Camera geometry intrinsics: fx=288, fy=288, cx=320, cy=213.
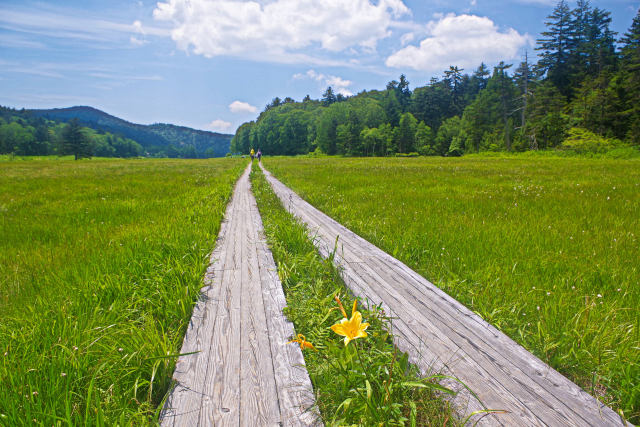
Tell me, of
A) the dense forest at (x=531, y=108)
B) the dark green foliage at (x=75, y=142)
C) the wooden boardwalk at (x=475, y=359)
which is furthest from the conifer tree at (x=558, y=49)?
the dark green foliage at (x=75, y=142)

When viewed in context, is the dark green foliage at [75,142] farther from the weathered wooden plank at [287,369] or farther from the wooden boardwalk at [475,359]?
the wooden boardwalk at [475,359]

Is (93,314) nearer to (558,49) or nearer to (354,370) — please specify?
(354,370)

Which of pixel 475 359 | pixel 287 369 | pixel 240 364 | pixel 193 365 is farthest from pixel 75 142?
pixel 475 359

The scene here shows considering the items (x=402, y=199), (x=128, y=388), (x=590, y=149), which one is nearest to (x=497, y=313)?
(x=128, y=388)

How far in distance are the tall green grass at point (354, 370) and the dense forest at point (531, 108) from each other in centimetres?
4450

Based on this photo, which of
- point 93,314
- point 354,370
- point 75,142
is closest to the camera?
point 354,370

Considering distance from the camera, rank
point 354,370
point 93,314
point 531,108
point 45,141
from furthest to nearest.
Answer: point 45,141
point 531,108
point 93,314
point 354,370

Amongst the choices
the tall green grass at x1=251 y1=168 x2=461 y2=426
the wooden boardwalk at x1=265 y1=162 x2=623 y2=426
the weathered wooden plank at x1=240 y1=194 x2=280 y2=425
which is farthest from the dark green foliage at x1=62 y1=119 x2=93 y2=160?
the wooden boardwalk at x1=265 y1=162 x2=623 y2=426

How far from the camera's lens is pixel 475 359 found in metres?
1.74

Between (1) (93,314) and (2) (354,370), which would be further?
(1) (93,314)

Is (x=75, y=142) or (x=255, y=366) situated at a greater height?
(x=75, y=142)

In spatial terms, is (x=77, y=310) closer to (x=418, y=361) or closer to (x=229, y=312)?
(x=229, y=312)

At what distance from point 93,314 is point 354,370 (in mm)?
2040

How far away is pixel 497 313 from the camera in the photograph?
2.63 meters
